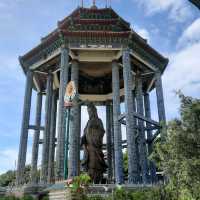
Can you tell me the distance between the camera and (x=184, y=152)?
43.8ft

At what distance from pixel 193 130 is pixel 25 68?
28.2 meters

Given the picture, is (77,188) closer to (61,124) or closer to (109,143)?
(61,124)

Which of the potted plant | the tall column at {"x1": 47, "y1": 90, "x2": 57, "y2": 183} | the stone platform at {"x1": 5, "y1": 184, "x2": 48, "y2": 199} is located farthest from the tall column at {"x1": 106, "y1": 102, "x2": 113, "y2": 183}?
the potted plant

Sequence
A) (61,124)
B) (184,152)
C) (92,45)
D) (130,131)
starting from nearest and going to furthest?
(184,152) → (61,124) → (130,131) → (92,45)

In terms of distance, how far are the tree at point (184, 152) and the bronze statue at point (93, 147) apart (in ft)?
59.0

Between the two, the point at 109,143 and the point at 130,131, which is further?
the point at 109,143

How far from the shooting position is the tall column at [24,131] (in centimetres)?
3172

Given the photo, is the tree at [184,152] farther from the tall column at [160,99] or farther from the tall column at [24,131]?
the tall column at [24,131]

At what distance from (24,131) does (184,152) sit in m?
23.2

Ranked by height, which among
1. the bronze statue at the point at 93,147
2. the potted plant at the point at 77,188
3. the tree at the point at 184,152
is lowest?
the potted plant at the point at 77,188

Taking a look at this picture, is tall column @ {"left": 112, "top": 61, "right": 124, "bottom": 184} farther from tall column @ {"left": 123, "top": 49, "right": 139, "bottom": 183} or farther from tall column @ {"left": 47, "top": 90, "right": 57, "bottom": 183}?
tall column @ {"left": 47, "top": 90, "right": 57, "bottom": 183}

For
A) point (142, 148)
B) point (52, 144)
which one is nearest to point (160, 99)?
point (142, 148)

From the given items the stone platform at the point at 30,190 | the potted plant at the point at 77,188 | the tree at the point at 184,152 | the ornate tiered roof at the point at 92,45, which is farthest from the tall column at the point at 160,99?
the tree at the point at 184,152

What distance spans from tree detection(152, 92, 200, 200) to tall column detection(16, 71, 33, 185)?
2120 cm
